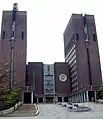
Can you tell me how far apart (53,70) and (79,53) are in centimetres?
1797

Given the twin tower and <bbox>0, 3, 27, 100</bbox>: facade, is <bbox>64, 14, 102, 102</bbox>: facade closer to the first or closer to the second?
the twin tower

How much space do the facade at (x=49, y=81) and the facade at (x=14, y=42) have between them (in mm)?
12755

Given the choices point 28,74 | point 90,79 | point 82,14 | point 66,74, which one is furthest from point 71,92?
point 82,14

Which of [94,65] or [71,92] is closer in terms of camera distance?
[94,65]

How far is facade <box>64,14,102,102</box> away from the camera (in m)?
88.2

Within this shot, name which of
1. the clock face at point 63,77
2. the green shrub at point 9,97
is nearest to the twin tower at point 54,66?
the clock face at point 63,77

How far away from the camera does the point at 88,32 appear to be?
318 feet

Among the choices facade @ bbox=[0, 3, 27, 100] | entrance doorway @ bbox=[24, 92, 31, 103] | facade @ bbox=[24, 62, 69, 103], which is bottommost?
entrance doorway @ bbox=[24, 92, 31, 103]

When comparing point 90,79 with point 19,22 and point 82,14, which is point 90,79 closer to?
point 82,14

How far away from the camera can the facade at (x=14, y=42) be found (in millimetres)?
88062

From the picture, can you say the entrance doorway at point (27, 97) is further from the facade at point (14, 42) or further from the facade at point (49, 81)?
the facade at point (49, 81)

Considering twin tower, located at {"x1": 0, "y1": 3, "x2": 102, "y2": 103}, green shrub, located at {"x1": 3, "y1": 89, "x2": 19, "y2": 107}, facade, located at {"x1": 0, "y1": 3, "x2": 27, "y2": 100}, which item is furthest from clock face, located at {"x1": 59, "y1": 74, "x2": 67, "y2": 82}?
green shrub, located at {"x1": 3, "y1": 89, "x2": 19, "y2": 107}

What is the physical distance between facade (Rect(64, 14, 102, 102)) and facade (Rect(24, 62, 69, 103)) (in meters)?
3.86

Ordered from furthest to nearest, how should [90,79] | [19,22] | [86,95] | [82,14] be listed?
1. [82,14]
2. [19,22]
3. [90,79]
4. [86,95]
